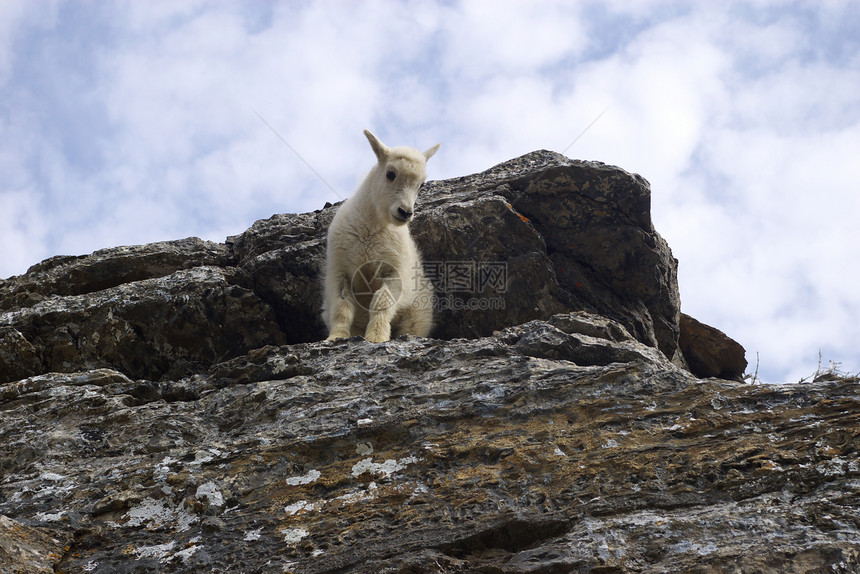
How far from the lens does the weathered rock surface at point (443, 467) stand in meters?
3.71

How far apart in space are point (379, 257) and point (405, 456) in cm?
441

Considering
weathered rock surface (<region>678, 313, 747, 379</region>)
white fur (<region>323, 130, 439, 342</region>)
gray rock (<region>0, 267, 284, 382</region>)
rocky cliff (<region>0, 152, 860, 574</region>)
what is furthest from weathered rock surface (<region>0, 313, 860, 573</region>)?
weathered rock surface (<region>678, 313, 747, 379</region>)

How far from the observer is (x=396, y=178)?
8.95 m

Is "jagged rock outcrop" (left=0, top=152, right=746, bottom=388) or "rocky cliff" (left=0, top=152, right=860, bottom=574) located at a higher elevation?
"jagged rock outcrop" (left=0, top=152, right=746, bottom=388)

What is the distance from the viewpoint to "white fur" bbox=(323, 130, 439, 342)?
8594 mm

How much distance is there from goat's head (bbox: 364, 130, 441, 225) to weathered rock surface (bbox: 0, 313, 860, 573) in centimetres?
270

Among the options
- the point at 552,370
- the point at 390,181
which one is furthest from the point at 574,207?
the point at 552,370

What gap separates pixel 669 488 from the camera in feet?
13.1

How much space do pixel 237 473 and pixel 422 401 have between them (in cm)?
151

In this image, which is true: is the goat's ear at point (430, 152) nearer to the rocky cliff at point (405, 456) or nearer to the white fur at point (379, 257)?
the white fur at point (379, 257)

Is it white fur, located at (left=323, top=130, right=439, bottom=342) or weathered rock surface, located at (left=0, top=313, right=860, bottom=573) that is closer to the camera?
weathered rock surface, located at (left=0, top=313, right=860, bottom=573)

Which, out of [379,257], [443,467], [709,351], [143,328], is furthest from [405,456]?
[709,351]

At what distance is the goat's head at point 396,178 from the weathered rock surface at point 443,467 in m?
2.70

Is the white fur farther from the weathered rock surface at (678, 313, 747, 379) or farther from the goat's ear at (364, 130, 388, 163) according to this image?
the weathered rock surface at (678, 313, 747, 379)
